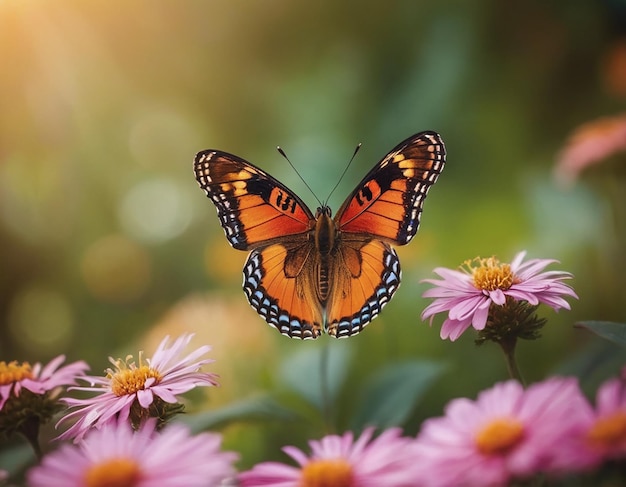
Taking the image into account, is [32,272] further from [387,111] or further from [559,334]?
[559,334]

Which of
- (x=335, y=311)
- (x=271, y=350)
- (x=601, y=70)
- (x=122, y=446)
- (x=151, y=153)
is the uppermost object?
(x=601, y=70)

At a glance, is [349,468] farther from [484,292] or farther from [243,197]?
[243,197]

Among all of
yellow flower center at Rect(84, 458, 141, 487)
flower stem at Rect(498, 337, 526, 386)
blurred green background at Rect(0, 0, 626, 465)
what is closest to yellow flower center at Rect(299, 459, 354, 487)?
yellow flower center at Rect(84, 458, 141, 487)

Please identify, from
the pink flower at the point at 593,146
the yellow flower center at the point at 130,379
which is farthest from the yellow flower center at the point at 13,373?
the pink flower at the point at 593,146

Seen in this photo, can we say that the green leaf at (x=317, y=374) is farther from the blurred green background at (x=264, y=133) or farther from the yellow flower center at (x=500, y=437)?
the yellow flower center at (x=500, y=437)

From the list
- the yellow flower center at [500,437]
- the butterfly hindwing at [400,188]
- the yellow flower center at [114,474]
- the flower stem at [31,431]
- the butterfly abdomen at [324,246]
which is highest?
the butterfly hindwing at [400,188]

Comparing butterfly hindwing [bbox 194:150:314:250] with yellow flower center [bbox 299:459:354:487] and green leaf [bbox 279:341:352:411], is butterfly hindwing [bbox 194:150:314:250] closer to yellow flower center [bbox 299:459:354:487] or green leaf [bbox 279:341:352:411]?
green leaf [bbox 279:341:352:411]

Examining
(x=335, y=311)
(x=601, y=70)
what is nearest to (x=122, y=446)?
(x=335, y=311)
